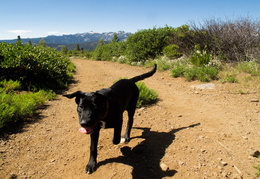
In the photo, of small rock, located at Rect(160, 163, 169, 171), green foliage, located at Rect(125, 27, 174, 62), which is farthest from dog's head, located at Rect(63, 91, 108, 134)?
green foliage, located at Rect(125, 27, 174, 62)

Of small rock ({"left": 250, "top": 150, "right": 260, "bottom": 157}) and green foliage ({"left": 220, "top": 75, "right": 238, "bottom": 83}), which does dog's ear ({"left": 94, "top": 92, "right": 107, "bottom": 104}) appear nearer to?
small rock ({"left": 250, "top": 150, "right": 260, "bottom": 157})

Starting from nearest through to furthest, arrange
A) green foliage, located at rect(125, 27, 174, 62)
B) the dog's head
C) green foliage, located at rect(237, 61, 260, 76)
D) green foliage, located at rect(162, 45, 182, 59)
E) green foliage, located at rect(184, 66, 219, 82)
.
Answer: the dog's head < green foliage, located at rect(237, 61, 260, 76) < green foliage, located at rect(184, 66, 219, 82) < green foliage, located at rect(162, 45, 182, 59) < green foliage, located at rect(125, 27, 174, 62)

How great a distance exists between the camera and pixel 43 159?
294 centimetres

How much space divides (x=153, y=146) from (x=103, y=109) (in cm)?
123

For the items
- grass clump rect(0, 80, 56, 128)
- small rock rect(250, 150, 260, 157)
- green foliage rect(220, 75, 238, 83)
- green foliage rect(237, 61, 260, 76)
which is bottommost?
small rock rect(250, 150, 260, 157)

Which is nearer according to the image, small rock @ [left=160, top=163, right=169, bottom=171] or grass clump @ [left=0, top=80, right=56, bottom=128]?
small rock @ [left=160, top=163, right=169, bottom=171]

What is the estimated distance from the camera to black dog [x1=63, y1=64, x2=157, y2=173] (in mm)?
2250

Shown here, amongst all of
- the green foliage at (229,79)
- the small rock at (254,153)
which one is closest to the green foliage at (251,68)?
the green foliage at (229,79)

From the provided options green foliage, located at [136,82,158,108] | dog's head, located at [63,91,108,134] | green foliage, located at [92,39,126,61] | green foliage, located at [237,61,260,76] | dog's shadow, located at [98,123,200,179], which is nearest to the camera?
dog's head, located at [63,91,108,134]

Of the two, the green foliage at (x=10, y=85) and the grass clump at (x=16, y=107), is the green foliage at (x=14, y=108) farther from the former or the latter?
the green foliage at (x=10, y=85)

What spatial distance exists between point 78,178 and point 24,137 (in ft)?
5.17

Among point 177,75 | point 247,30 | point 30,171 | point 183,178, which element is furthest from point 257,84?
point 30,171

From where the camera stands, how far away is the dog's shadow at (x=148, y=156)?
256cm

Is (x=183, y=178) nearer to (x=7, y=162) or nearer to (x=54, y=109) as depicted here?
(x=7, y=162)
